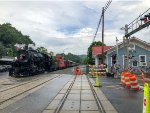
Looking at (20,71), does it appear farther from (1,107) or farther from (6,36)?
(6,36)

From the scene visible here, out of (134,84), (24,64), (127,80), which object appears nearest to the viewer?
(134,84)

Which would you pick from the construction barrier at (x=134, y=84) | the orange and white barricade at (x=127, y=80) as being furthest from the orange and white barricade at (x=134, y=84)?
the orange and white barricade at (x=127, y=80)

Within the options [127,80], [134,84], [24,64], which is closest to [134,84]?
[134,84]

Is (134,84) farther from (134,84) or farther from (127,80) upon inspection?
(127,80)

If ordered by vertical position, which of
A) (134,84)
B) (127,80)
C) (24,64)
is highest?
(24,64)

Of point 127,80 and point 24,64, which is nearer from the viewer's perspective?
point 127,80

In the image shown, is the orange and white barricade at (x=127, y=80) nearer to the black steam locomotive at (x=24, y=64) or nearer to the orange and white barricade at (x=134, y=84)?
the orange and white barricade at (x=134, y=84)

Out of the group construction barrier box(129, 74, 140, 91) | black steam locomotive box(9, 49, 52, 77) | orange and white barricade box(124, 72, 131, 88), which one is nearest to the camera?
construction barrier box(129, 74, 140, 91)

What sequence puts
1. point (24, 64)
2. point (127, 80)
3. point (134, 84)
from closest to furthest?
1. point (134, 84)
2. point (127, 80)
3. point (24, 64)

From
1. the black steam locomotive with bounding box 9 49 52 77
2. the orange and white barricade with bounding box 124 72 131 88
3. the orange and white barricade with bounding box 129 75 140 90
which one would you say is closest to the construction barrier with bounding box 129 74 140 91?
the orange and white barricade with bounding box 129 75 140 90

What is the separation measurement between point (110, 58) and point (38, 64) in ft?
48.0

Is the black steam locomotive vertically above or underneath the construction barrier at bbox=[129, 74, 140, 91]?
above

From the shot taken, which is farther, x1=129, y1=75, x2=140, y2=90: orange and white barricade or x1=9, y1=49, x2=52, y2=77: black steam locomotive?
x1=9, y1=49, x2=52, y2=77: black steam locomotive

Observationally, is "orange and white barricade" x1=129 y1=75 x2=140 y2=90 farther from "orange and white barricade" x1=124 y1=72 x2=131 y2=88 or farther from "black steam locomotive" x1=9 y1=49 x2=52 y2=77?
"black steam locomotive" x1=9 y1=49 x2=52 y2=77
